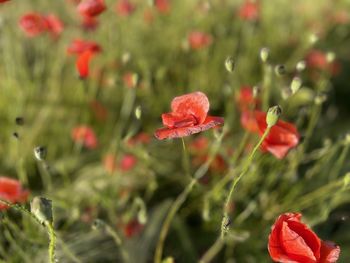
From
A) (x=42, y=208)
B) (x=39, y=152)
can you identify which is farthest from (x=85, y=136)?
(x=42, y=208)

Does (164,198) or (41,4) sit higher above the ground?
(41,4)

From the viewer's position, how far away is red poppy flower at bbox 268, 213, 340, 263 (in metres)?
1.01

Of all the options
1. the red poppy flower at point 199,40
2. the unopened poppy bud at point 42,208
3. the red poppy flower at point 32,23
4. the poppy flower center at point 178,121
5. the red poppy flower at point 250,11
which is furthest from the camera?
the red poppy flower at point 250,11

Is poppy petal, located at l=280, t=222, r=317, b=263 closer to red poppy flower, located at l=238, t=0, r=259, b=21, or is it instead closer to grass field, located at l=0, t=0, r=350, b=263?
grass field, located at l=0, t=0, r=350, b=263

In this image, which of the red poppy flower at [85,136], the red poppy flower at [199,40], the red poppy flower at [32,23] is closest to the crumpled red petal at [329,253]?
the red poppy flower at [85,136]

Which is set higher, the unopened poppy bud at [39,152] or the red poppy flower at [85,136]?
the unopened poppy bud at [39,152]

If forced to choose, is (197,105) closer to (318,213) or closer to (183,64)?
(318,213)

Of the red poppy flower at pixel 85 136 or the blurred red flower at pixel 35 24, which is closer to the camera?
the blurred red flower at pixel 35 24

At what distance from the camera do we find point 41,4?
11.5 feet

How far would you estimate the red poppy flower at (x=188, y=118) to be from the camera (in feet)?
3.53

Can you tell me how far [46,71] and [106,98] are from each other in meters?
0.40

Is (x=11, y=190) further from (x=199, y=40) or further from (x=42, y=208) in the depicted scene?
(x=199, y=40)

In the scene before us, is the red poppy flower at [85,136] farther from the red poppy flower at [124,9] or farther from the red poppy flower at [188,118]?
the red poppy flower at [188,118]

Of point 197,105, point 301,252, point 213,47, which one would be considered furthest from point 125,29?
point 301,252
